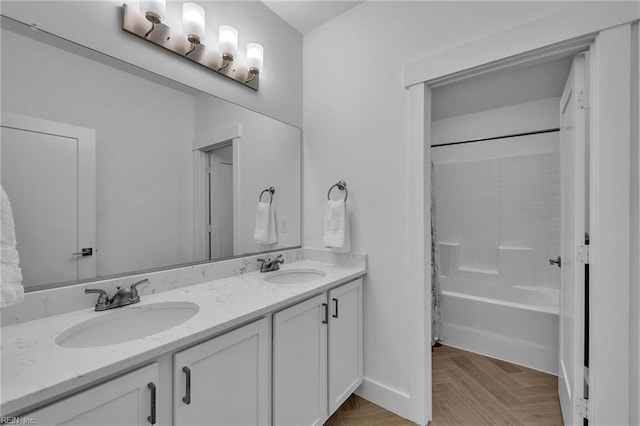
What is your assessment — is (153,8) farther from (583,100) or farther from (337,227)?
(583,100)

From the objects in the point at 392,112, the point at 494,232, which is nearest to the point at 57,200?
the point at 392,112

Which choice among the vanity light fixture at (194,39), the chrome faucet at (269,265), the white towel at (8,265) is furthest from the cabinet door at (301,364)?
the vanity light fixture at (194,39)

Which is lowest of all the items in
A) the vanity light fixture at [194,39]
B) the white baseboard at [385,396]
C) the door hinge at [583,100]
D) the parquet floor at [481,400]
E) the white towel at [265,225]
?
the parquet floor at [481,400]

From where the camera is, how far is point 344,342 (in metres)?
1.68

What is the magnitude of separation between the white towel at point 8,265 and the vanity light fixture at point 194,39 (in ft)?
3.30

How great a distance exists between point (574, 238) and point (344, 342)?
51.2 inches

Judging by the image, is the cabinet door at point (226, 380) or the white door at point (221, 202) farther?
the white door at point (221, 202)

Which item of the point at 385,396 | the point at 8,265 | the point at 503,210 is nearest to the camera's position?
the point at 8,265

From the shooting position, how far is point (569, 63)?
1962 millimetres

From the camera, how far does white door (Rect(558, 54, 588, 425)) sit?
1326 mm

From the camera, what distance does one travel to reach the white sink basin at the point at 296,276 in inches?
72.0

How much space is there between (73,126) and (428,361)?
82.3 inches

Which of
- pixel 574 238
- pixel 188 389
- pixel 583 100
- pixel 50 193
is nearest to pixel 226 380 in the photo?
pixel 188 389

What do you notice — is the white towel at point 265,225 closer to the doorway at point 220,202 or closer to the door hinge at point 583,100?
the doorway at point 220,202
